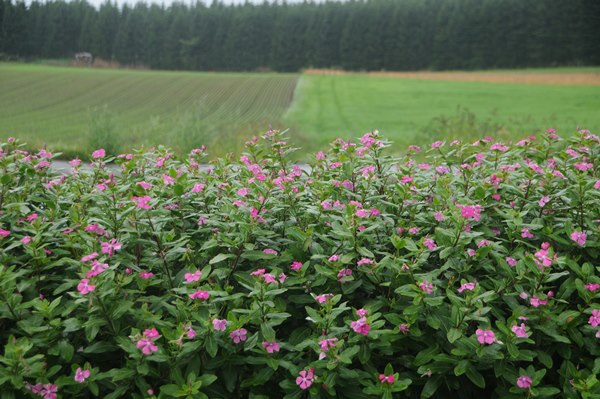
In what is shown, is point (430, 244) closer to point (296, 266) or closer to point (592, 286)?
point (296, 266)

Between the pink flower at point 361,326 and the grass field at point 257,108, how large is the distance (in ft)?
33.8

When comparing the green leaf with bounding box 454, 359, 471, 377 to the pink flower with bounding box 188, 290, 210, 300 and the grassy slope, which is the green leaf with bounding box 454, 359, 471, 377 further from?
the grassy slope

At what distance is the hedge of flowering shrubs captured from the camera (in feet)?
6.53

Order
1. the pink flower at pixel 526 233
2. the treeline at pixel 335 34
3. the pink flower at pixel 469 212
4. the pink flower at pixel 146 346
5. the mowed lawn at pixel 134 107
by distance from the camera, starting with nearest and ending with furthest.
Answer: the pink flower at pixel 146 346
the pink flower at pixel 469 212
the pink flower at pixel 526 233
the mowed lawn at pixel 134 107
the treeline at pixel 335 34

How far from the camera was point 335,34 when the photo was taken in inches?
2995

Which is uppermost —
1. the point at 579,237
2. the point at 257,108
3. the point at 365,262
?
the point at 579,237

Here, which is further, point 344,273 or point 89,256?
point 344,273

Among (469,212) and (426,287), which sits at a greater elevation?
(469,212)

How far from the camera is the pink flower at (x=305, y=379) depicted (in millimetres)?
1903

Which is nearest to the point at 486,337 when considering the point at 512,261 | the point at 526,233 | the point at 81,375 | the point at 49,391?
the point at 512,261

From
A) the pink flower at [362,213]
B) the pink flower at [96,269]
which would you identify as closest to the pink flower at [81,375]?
the pink flower at [96,269]

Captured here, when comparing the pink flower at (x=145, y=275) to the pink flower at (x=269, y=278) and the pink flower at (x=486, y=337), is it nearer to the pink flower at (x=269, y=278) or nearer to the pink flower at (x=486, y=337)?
the pink flower at (x=269, y=278)

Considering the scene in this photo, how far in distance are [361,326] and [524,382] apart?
681mm

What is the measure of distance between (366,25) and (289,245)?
253 feet
